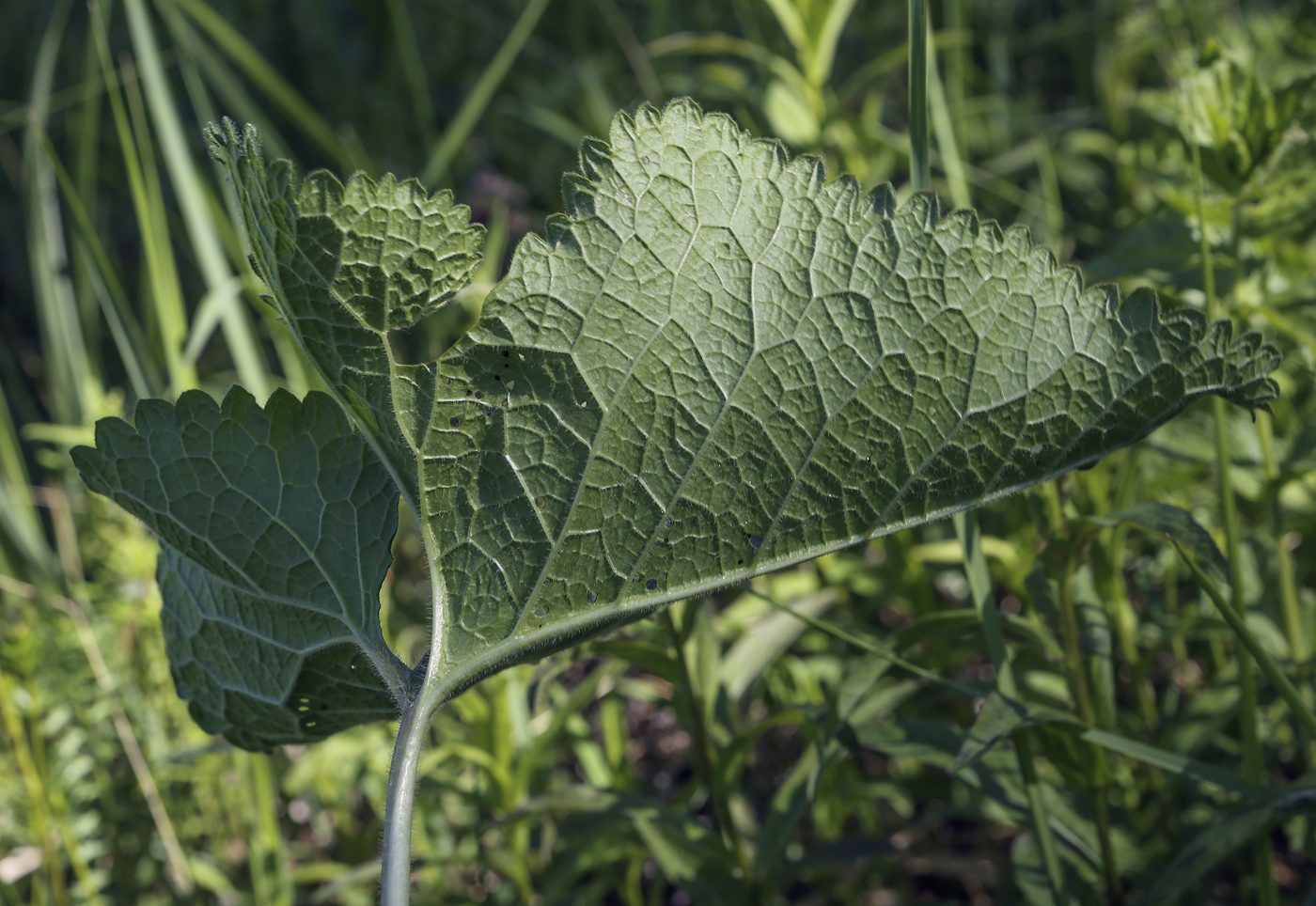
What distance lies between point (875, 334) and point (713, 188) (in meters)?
0.17

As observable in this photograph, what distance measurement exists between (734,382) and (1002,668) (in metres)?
0.42

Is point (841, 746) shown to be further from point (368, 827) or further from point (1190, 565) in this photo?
point (368, 827)

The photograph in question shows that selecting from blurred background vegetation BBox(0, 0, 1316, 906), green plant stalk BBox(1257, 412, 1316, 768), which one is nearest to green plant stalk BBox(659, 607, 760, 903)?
blurred background vegetation BBox(0, 0, 1316, 906)

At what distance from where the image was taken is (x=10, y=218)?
12.2ft

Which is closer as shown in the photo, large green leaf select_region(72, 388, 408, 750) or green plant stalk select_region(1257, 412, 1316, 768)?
large green leaf select_region(72, 388, 408, 750)

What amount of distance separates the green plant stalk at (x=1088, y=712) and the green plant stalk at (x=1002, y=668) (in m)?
0.08

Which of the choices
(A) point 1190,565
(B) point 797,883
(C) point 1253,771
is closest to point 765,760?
(B) point 797,883

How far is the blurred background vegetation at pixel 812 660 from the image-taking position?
1150 millimetres

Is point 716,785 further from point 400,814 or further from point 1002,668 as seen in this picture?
point 400,814

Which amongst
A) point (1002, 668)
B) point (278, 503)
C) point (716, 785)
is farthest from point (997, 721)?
point (278, 503)

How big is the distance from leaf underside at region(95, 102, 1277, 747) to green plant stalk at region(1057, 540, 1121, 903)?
31 cm

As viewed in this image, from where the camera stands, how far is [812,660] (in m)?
1.76

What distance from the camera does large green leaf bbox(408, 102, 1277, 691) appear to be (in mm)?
744

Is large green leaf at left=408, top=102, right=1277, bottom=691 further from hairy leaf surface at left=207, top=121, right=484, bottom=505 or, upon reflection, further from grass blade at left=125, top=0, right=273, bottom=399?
grass blade at left=125, top=0, right=273, bottom=399
